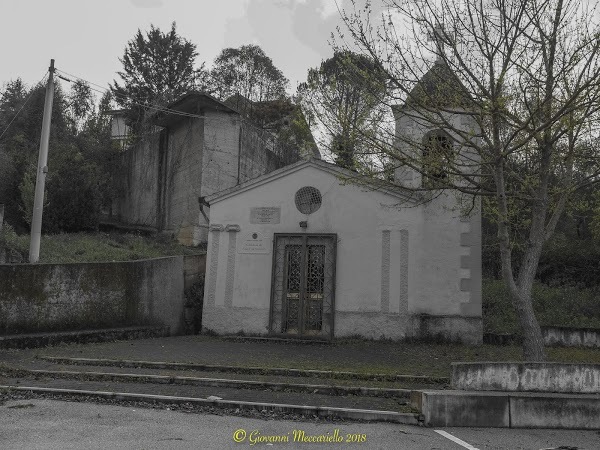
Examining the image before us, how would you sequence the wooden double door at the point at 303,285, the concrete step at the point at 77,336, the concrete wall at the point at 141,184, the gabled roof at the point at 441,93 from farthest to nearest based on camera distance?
1. the concrete wall at the point at 141,184
2. the wooden double door at the point at 303,285
3. the concrete step at the point at 77,336
4. the gabled roof at the point at 441,93

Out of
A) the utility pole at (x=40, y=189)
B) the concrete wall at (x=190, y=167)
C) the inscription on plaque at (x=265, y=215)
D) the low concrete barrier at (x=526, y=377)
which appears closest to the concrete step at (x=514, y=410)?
the low concrete barrier at (x=526, y=377)

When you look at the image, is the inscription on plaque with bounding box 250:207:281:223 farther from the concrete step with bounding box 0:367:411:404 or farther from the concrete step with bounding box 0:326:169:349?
the concrete step with bounding box 0:367:411:404

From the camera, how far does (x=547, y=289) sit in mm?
20094

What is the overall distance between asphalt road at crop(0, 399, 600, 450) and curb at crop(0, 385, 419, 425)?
0.20 m

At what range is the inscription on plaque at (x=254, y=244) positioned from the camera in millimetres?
15305

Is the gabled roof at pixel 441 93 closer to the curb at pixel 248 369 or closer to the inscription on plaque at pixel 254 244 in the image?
Answer: the curb at pixel 248 369

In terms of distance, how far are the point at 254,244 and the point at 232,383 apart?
7.30 metres

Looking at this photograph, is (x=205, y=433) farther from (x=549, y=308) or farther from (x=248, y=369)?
(x=549, y=308)

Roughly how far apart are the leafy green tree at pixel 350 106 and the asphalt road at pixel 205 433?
5.56 m

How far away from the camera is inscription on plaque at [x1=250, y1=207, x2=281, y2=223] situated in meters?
15.4

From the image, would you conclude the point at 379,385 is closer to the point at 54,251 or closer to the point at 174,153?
the point at 54,251

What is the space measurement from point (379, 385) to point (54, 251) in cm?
1323

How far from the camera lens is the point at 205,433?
5.78 meters

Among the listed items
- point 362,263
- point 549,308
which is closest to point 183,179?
point 362,263
